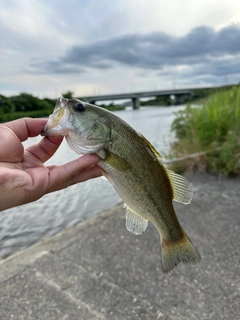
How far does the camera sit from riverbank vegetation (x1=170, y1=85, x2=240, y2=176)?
7.65m

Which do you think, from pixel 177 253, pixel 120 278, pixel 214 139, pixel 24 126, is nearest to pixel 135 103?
pixel 214 139

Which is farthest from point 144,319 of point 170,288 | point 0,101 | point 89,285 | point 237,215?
point 0,101

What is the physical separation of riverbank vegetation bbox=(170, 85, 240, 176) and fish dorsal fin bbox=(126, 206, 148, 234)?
19.5 feet

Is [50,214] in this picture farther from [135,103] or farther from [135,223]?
[135,103]

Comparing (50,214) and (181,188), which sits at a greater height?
(181,188)

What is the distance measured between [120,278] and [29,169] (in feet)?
7.42

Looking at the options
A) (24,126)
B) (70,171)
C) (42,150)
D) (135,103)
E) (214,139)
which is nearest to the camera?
(70,171)

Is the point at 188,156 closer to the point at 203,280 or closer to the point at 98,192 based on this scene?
the point at 98,192

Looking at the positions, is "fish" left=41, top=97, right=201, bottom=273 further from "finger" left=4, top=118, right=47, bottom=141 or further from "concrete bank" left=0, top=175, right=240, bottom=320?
"concrete bank" left=0, top=175, right=240, bottom=320

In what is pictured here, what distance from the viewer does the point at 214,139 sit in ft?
28.1

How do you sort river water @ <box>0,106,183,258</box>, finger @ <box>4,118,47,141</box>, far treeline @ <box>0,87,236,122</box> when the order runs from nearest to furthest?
finger @ <box>4,118,47,141</box>, river water @ <box>0,106,183,258</box>, far treeline @ <box>0,87,236,122</box>

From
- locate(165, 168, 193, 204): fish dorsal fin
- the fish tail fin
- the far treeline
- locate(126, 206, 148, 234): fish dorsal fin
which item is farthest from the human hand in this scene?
the far treeline

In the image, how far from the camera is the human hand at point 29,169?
1921 mm

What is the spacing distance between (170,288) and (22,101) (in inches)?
762
